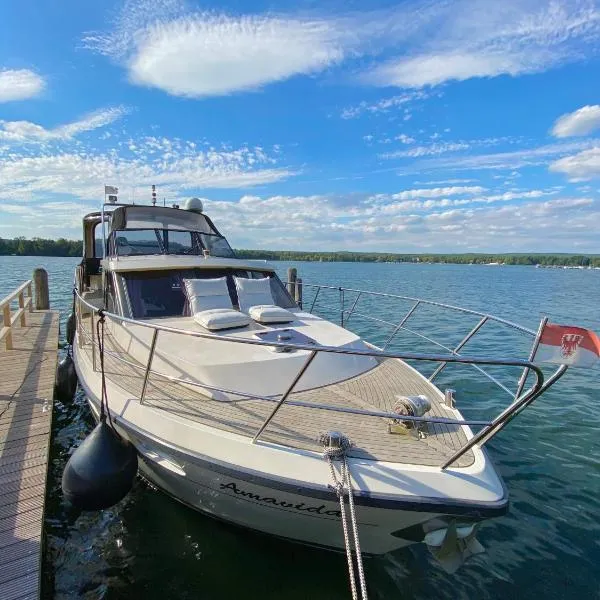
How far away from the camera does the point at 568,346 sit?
2.63 meters

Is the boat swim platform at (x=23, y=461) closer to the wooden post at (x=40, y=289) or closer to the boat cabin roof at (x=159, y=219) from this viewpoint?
the boat cabin roof at (x=159, y=219)

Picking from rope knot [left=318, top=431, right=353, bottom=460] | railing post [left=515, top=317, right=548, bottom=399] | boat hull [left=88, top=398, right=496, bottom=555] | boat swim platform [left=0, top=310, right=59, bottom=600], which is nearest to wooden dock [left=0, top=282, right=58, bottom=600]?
boat swim platform [left=0, top=310, right=59, bottom=600]

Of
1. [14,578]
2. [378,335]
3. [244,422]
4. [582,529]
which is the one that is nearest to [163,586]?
[14,578]

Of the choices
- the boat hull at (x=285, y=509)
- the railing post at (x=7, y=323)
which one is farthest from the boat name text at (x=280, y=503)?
the railing post at (x=7, y=323)

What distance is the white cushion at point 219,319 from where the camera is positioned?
5215 millimetres

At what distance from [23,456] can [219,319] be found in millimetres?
2522

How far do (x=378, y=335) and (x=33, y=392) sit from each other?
31.2 feet

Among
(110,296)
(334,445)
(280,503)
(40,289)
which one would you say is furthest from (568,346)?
(40,289)

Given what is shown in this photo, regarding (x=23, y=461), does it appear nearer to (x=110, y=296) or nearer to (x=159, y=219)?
(x=110, y=296)

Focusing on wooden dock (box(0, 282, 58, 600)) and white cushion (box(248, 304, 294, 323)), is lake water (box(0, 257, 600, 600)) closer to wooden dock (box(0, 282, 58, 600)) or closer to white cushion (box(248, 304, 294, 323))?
wooden dock (box(0, 282, 58, 600))

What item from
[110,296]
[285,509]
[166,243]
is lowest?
[285,509]

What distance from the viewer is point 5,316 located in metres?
7.98

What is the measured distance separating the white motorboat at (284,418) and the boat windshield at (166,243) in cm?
130

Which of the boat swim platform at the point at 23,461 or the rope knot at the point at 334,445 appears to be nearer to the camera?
the boat swim platform at the point at 23,461
